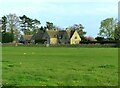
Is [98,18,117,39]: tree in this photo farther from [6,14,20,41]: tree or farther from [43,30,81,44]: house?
[6,14,20,41]: tree

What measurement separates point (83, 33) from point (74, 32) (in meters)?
18.9

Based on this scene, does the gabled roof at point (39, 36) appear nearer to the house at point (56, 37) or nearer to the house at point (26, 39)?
the house at point (56, 37)

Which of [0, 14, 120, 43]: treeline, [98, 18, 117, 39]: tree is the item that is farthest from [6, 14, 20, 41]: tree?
[98, 18, 117, 39]: tree

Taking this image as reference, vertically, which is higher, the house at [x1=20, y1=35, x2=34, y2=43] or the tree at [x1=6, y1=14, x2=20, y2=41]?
the tree at [x1=6, y1=14, x2=20, y2=41]

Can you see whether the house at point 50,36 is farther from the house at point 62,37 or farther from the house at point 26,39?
the house at point 26,39

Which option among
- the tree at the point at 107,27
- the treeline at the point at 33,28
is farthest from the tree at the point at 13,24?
the tree at the point at 107,27

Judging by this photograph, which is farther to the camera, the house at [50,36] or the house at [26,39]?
the house at [26,39]

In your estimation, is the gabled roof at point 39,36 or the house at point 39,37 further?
the gabled roof at point 39,36

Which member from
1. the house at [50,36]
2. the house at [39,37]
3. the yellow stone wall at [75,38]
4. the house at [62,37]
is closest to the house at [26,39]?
the house at [39,37]

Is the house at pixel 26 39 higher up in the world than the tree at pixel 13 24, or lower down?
lower down

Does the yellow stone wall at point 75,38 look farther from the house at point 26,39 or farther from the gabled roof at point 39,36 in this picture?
the house at point 26,39

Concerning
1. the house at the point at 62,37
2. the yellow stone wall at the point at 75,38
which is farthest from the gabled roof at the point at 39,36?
the yellow stone wall at the point at 75,38

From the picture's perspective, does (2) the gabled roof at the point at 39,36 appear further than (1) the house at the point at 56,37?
Yes

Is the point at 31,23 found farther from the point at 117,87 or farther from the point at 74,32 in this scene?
the point at 117,87
